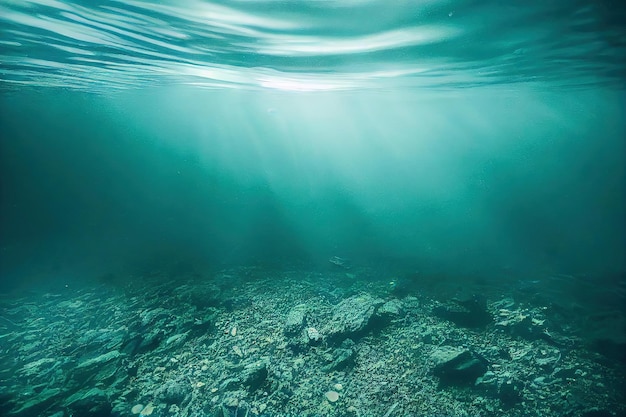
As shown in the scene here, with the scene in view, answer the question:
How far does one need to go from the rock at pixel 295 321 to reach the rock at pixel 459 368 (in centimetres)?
362

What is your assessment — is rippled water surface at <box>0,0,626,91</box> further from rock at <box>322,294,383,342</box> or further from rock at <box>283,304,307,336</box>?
rock at <box>283,304,307,336</box>

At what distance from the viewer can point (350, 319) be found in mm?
8344

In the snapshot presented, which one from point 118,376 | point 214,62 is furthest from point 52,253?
point 214,62

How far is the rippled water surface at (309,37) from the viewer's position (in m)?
4.96

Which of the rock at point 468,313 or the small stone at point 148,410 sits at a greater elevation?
the rock at point 468,313

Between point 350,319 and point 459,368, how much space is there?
2.94 metres

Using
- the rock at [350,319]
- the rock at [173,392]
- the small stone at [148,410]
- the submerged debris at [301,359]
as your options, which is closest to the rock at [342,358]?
the submerged debris at [301,359]

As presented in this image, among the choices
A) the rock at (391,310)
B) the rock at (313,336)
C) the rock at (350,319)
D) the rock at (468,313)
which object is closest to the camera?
the rock at (313,336)

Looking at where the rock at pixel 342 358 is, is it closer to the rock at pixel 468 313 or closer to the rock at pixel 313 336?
the rock at pixel 313 336

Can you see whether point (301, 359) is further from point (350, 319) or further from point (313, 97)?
point (313, 97)

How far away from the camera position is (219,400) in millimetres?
6055

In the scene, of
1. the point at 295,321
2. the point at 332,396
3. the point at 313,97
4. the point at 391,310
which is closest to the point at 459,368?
the point at 391,310

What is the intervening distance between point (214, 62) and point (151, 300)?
8.84m

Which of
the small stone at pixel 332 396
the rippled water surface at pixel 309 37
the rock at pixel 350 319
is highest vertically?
the rippled water surface at pixel 309 37
